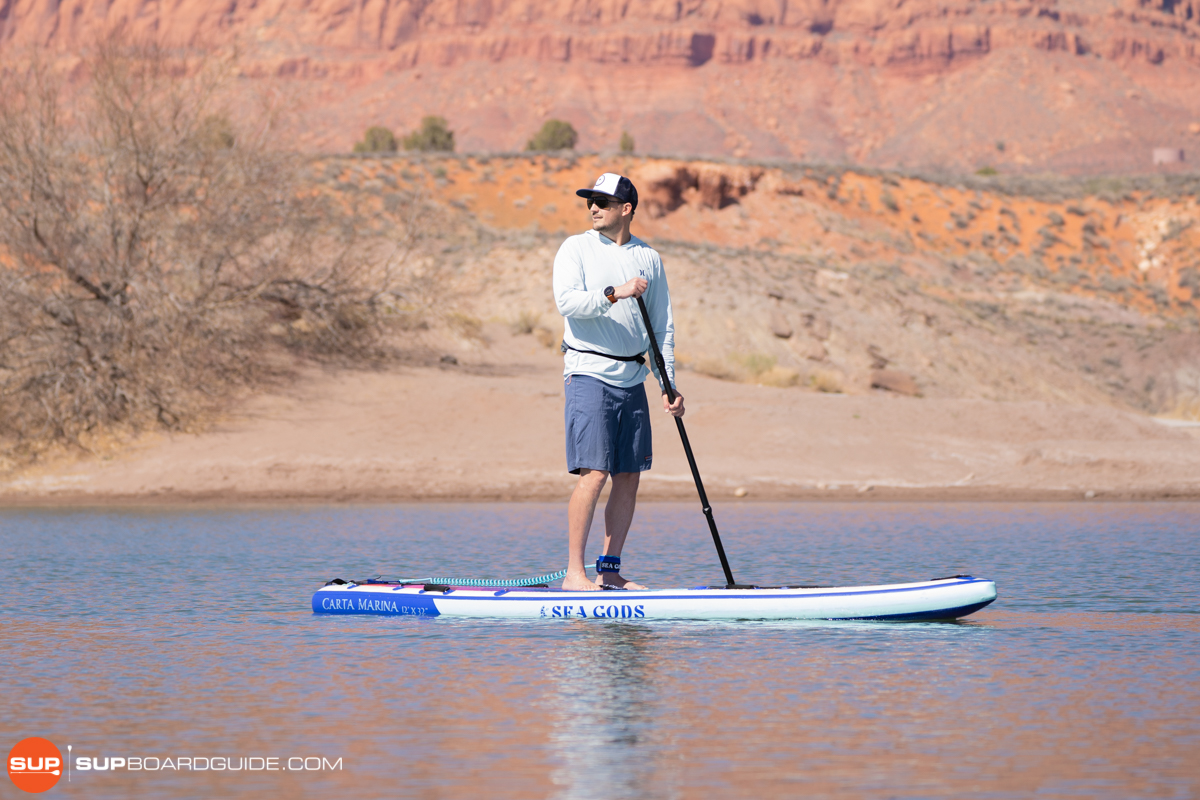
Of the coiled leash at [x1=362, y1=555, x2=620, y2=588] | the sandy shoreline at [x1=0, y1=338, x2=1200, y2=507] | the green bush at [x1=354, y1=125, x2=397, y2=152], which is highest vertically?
the green bush at [x1=354, y1=125, x2=397, y2=152]

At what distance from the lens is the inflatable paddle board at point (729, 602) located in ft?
28.4

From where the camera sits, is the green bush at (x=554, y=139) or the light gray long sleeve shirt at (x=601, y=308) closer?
the light gray long sleeve shirt at (x=601, y=308)

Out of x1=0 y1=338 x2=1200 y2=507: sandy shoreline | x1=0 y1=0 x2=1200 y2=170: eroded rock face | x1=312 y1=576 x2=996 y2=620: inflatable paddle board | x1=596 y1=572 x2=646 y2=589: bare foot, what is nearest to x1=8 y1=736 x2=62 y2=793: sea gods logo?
x1=312 y1=576 x2=996 y2=620: inflatable paddle board

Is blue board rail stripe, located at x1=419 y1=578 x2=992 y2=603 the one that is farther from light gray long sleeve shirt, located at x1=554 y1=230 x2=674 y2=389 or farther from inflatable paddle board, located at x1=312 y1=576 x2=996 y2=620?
light gray long sleeve shirt, located at x1=554 y1=230 x2=674 y2=389

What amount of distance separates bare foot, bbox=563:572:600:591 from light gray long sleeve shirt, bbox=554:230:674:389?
1152mm

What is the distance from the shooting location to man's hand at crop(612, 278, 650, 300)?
8.76 metres

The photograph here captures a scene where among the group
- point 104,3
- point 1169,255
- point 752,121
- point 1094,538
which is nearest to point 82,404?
point 1094,538

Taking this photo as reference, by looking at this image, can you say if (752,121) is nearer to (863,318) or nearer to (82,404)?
(863,318)

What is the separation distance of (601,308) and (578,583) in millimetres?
1629

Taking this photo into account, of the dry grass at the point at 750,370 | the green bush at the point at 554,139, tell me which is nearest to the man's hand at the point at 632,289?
the dry grass at the point at 750,370

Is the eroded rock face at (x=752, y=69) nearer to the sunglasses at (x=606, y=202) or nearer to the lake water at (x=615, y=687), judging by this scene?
the lake water at (x=615, y=687)

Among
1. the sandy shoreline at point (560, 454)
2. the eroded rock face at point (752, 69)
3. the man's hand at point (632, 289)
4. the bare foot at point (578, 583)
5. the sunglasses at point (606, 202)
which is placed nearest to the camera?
the man's hand at point (632, 289)

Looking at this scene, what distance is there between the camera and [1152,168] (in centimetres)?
10138

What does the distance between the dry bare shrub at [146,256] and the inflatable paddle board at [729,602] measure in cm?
1605
